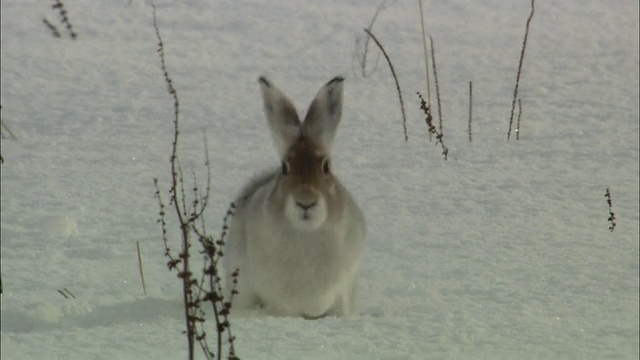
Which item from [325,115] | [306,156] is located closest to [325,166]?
[306,156]

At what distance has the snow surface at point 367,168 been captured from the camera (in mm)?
4434

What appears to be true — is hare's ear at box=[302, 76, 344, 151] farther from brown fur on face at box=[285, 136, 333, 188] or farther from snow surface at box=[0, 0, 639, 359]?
snow surface at box=[0, 0, 639, 359]

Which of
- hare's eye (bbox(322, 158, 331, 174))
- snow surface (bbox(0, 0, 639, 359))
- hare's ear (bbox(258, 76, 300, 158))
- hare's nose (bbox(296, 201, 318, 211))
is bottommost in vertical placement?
snow surface (bbox(0, 0, 639, 359))

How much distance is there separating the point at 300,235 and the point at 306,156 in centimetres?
32

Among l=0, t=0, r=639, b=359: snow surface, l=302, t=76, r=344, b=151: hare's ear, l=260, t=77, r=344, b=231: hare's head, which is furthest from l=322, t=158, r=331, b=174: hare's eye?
l=0, t=0, r=639, b=359: snow surface

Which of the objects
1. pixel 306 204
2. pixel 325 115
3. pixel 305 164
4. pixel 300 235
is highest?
pixel 325 115

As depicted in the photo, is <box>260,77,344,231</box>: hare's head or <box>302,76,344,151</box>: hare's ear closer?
<box>260,77,344,231</box>: hare's head

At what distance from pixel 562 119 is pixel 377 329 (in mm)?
3822

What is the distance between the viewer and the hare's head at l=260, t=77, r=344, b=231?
488cm

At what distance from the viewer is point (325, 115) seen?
5238 millimetres

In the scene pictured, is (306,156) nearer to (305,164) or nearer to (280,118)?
(305,164)

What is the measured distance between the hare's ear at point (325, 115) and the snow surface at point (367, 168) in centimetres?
63

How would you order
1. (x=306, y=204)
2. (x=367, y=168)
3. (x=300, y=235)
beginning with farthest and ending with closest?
(x=367, y=168) → (x=300, y=235) → (x=306, y=204)

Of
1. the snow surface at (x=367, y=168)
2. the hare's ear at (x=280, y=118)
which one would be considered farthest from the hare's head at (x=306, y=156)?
the snow surface at (x=367, y=168)
